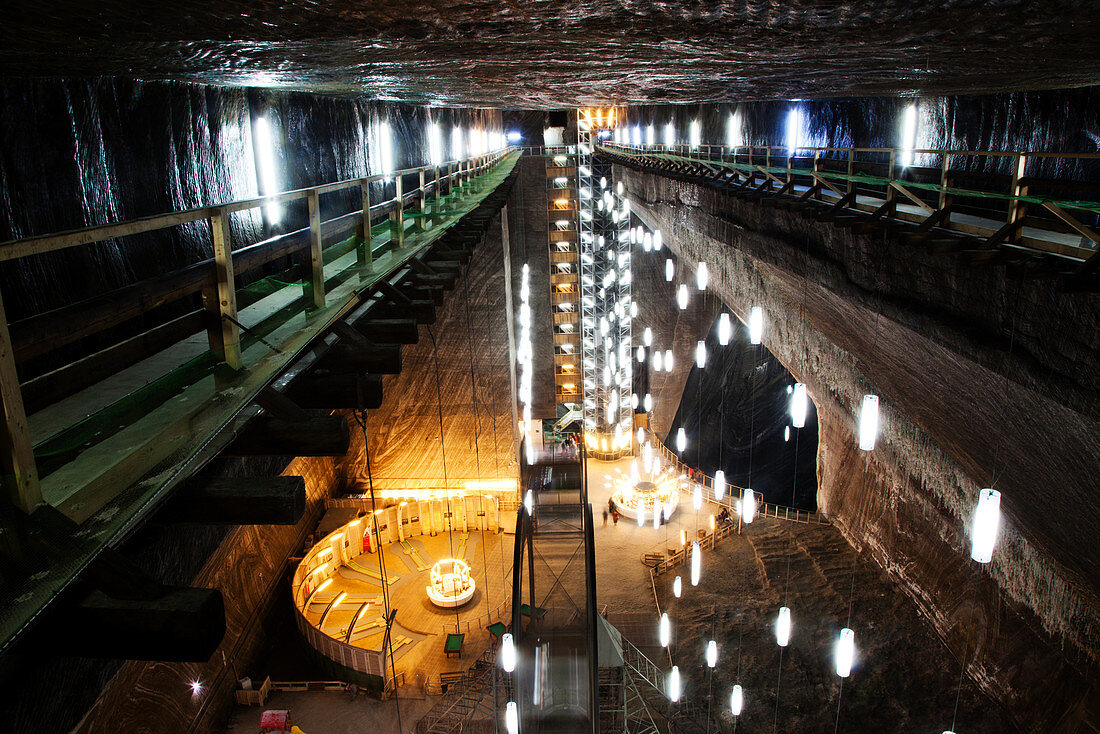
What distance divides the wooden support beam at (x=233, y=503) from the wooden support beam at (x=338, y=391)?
1.07 meters

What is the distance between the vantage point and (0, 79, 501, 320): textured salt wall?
309 centimetres

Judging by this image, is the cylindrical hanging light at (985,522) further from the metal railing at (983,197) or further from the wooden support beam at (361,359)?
the wooden support beam at (361,359)

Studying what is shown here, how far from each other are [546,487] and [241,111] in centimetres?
1449

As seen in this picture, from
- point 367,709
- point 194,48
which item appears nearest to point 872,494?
point 367,709

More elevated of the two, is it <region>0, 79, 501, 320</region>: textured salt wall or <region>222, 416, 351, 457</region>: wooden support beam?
<region>0, 79, 501, 320</region>: textured salt wall

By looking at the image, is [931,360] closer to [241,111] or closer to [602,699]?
[241,111]

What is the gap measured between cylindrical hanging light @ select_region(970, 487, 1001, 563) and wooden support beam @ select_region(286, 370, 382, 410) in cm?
318

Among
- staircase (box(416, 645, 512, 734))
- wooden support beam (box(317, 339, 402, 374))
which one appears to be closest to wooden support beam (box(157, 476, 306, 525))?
wooden support beam (box(317, 339, 402, 374))

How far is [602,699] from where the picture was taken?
9.73 meters

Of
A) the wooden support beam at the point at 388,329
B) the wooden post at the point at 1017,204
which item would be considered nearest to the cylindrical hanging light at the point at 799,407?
the wooden post at the point at 1017,204

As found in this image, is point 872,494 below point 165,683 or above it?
above

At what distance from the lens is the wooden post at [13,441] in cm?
145

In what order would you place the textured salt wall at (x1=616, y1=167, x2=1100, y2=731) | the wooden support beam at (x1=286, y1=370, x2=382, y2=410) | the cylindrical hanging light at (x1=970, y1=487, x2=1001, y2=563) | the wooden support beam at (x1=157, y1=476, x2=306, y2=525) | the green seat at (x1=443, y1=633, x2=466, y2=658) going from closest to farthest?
the wooden support beam at (x1=157, y1=476, x2=306, y2=525) → the wooden support beam at (x1=286, y1=370, x2=382, y2=410) → the textured salt wall at (x1=616, y1=167, x2=1100, y2=731) → the cylindrical hanging light at (x1=970, y1=487, x2=1001, y2=563) → the green seat at (x1=443, y1=633, x2=466, y2=658)

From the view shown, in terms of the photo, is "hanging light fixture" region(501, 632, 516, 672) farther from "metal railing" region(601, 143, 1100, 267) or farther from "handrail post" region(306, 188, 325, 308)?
"metal railing" region(601, 143, 1100, 267)
